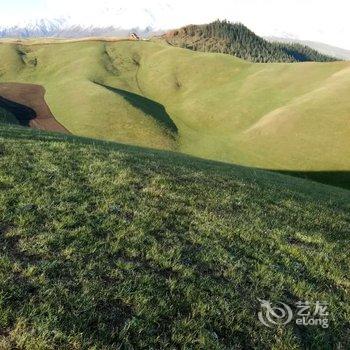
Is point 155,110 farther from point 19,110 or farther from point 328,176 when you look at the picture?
point 328,176

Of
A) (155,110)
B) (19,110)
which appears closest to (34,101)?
(19,110)

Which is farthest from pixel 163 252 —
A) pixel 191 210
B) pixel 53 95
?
pixel 53 95

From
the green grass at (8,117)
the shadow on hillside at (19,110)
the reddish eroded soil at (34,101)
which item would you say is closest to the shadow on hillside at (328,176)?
the reddish eroded soil at (34,101)

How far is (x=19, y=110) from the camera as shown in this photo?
11044 centimetres

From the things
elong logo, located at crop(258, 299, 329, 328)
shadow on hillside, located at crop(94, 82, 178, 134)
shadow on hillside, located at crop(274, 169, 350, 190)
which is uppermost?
elong logo, located at crop(258, 299, 329, 328)

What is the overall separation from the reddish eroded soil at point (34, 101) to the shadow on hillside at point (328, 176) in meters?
53.0

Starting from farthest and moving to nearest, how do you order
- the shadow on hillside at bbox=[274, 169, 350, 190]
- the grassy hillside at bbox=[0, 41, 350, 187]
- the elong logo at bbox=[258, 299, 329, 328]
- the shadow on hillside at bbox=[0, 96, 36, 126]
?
the shadow on hillside at bbox=[0, 96, 36, 126]
the grassy hillside at bbox=[0, 41, 350, 187]
the shadow on hillside at bbox=[274, 169, 350, 190]
the elong logo at bbox=[258, 299, 329, 328]

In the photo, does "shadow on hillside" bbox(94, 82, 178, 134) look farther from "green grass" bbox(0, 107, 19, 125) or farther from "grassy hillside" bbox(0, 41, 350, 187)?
"green grass" bbox(0, 107, 19, 125)

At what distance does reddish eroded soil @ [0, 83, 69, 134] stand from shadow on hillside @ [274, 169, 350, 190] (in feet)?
174

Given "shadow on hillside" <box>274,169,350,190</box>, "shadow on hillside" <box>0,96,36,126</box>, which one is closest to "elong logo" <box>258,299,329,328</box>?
"shadow on hillside" <box>274,169,350,190</box>

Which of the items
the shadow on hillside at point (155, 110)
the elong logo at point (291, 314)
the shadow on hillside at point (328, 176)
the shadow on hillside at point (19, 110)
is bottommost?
the shadow on hillside at point (328, 176)

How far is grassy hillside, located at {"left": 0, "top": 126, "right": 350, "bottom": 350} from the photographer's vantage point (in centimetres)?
949

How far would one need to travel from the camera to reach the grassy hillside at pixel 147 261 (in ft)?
31.1

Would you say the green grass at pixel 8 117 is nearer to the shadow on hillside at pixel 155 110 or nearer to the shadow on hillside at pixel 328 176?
the shadow on hillside at pixel 155 110
